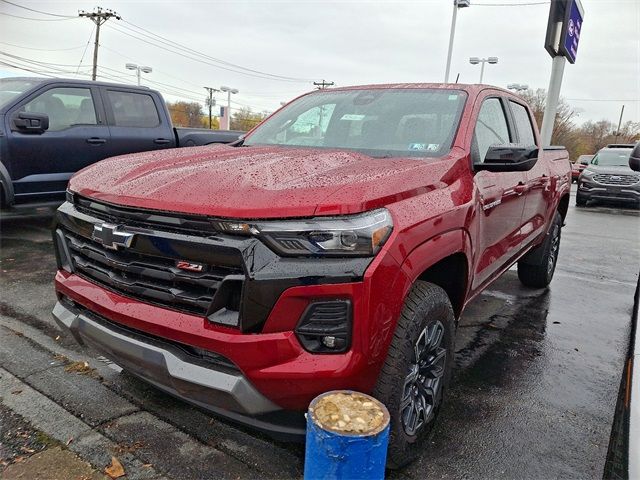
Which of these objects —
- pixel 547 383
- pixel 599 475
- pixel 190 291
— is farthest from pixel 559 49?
pixel 190 291

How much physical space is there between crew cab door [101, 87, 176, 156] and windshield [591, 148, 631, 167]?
13.3 meters

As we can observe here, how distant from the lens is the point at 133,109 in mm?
7078

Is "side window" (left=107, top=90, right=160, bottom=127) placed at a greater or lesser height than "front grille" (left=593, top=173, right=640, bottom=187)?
greater

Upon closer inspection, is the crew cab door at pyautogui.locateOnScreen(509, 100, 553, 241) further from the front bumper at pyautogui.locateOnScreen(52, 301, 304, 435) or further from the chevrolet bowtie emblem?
the chevrolet bowtie emblem

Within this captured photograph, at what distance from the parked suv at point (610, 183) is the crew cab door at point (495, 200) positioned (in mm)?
12253

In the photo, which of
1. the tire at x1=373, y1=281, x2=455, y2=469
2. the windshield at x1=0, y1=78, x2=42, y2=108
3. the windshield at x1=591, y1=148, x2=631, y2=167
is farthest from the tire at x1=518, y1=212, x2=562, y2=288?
the windshield at x1=591, y1=148, x2=631, y2=167

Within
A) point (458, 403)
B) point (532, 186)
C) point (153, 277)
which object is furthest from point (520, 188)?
point (153, 277)

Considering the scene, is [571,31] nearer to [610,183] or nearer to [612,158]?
[610,183]

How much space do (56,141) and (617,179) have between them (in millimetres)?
14249

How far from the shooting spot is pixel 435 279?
254cm

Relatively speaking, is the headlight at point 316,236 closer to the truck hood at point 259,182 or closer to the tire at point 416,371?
the truck hood at point 259,182

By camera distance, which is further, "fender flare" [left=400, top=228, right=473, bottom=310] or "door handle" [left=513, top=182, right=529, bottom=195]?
"door handle" [left=513, top=182, right=529, bottom=195]

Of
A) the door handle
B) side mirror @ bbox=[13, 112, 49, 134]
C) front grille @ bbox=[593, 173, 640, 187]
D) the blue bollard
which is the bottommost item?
the blue bollard

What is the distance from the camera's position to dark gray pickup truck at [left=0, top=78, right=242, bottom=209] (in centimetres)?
570
